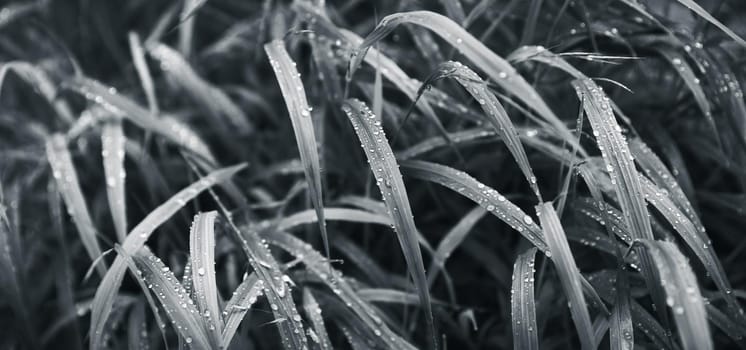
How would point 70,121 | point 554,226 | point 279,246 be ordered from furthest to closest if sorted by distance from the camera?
point 70,121, point 279,246, point 554,226

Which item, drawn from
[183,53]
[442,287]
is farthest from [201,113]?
[442,287]

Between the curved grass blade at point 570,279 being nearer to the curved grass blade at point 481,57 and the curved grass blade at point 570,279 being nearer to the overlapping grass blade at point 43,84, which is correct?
the curved grass blade at point 481,57

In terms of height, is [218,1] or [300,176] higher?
[218,1]

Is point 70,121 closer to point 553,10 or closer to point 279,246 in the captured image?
point 279,246

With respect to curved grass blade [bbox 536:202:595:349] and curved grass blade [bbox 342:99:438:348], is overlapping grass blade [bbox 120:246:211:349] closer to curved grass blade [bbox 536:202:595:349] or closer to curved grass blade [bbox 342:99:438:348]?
curved grass blade [bbox 342:99:438:348]

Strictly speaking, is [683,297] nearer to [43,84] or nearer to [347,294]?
[347,294]

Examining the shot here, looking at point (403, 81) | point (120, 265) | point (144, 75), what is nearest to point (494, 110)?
point (403, 81)

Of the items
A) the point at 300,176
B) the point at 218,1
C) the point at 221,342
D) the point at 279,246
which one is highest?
the point at 218,1
